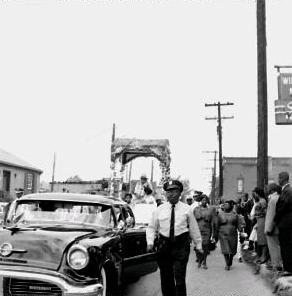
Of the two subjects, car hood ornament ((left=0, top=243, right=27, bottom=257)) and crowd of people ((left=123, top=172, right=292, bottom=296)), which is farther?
crowd of people ((left=123, top=172, right=292, bottom=296))

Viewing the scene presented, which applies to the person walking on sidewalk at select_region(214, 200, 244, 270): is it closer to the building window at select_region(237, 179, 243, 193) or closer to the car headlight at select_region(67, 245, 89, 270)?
the car headlight at select_region(67, 245, 89, 270)

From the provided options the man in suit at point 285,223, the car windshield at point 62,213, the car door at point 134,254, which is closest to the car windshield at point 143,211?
the car door at point 134,254

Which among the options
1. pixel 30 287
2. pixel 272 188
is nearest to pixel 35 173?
pixel 272 188

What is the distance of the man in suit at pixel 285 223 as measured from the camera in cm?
963

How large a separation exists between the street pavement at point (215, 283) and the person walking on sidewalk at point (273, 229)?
1.66ft

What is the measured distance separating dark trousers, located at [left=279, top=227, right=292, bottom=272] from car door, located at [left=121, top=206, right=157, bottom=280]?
2.38 metres

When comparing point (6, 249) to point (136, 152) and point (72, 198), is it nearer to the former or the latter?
point (72, 198)

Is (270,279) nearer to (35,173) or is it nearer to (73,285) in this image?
(73,285)

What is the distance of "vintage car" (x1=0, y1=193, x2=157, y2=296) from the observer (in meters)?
5.85

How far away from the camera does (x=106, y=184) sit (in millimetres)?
19797

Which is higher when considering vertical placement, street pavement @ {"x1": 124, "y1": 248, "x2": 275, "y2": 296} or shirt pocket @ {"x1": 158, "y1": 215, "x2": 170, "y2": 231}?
shirt pocket @ {"x1": 158, "y1": 215, "x2": 170, "y2": 231}

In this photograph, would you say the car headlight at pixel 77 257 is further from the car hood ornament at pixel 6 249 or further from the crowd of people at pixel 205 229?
the crowd of people at pixel 205 229

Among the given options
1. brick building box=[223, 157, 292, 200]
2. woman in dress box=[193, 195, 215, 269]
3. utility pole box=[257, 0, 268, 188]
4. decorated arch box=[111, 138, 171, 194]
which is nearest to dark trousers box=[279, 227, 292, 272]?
woman in dress box=[193, 195, 215, 269]

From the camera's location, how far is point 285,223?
9.72 metres
